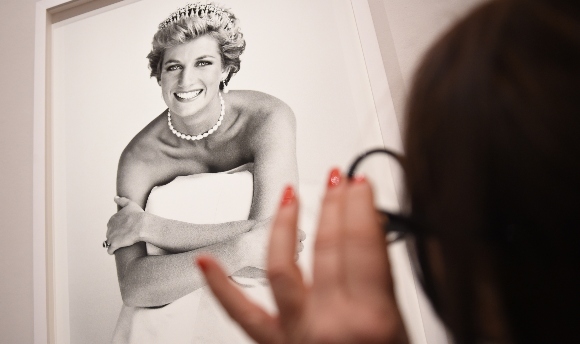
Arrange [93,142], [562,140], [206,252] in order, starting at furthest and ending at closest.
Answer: [93,142] → [206,252] → [562,140]

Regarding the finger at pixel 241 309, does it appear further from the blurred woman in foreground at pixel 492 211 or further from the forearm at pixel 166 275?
the forearm at pixel 166 275

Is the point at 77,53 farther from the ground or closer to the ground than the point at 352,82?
farther from the ground

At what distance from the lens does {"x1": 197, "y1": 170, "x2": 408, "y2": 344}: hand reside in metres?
0.18

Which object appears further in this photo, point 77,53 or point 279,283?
point 77,53

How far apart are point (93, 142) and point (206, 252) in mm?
374

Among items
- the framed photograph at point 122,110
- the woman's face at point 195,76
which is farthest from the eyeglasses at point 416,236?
the woman's face at point 195,76

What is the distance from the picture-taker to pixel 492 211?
0.19 m

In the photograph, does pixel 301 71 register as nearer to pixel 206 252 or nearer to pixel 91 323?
pixel 206 252

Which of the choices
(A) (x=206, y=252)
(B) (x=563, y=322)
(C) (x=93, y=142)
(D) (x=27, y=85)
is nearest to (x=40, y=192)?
(C) (x=93, y=142)

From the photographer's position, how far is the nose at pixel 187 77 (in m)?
0.68

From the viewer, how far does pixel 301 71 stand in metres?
0.64

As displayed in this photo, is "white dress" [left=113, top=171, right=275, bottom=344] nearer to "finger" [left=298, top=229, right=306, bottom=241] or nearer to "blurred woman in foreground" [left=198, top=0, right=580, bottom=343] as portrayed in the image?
"finger" [left=298, top=229, right=306, bottom=241]

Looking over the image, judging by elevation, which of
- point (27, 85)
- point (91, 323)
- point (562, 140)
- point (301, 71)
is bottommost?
point (91, 323)

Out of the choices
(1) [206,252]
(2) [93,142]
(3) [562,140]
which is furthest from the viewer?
(2) [93,142]
